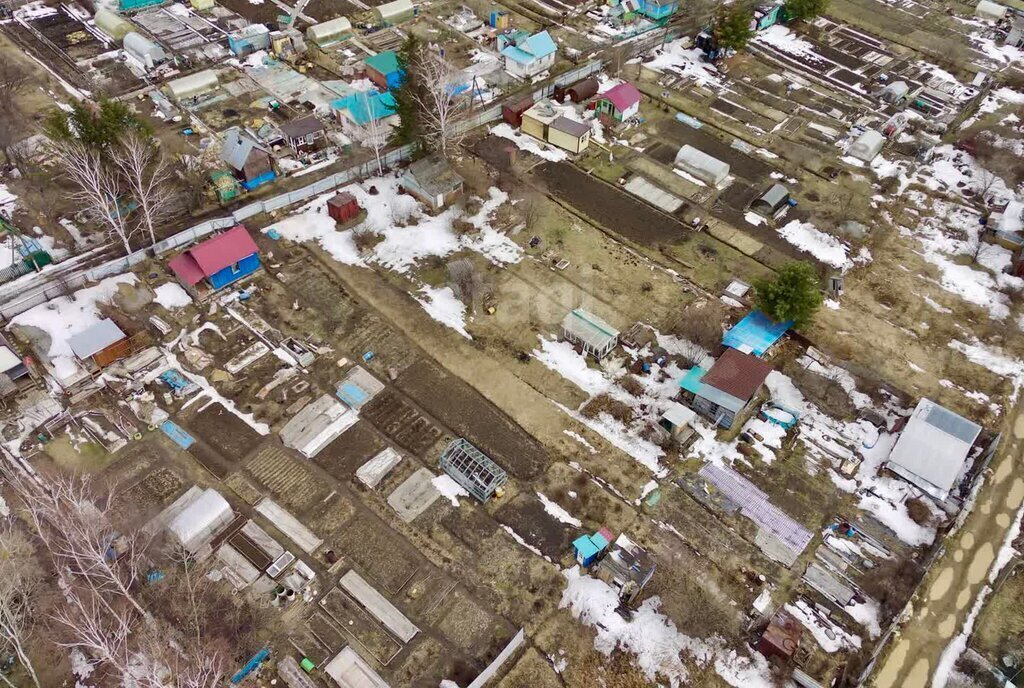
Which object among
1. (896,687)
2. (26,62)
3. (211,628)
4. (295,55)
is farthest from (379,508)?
(26,62)

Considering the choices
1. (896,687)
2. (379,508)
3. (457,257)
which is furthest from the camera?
(457,257)

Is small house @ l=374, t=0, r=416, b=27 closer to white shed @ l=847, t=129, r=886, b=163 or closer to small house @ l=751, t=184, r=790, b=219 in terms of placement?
small house @ l=751, t=184, r=790, b=219

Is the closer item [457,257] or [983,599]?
[983,599]

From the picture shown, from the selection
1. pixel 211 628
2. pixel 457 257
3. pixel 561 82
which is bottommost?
pixel 211 628

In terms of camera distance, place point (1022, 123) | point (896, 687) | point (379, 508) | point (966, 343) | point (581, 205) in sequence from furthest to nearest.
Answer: point (1022, 123)
point (581, 205)
point (966, 343)
point (379, 508)
point (896, 687)

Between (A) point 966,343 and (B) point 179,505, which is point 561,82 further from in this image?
(B) point 179,505

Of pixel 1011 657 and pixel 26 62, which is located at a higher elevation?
pixel 26 62

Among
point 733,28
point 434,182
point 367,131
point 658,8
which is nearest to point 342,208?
point 434,182
